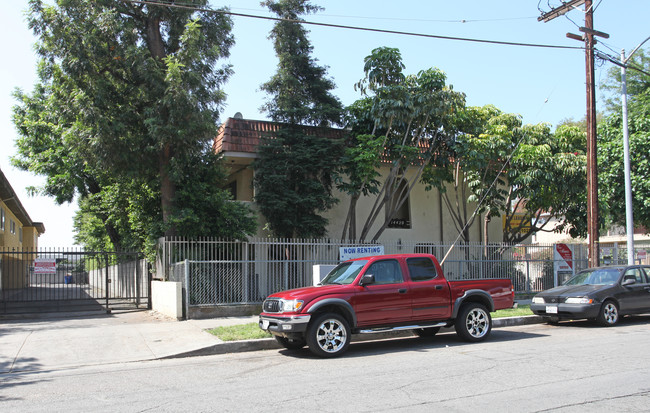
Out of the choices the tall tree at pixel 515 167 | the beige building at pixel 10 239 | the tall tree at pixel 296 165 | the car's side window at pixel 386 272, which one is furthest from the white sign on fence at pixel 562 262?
the beige building at pixel 10 239

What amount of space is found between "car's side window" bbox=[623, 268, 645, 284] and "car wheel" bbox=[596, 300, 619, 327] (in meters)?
0.99

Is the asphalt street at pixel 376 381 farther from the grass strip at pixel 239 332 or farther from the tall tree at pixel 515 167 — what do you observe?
the tall tree at pixel 515 167

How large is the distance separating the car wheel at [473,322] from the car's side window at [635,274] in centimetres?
510

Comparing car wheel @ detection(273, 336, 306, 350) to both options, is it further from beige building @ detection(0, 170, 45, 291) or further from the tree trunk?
beige building @ detection(0, 170, 45, 291)

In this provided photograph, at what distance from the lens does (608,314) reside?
12.6 metres

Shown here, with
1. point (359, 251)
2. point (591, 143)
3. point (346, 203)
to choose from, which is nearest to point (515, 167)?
point (591, 143)

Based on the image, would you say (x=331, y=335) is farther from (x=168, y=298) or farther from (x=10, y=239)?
(x=10, y=239)

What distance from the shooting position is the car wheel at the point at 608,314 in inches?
492

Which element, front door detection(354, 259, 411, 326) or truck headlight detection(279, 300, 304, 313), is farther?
front door detection(354, 259, 411, 326)

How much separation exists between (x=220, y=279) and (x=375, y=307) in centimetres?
648

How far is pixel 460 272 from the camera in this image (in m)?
18.1

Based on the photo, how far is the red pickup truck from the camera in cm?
898

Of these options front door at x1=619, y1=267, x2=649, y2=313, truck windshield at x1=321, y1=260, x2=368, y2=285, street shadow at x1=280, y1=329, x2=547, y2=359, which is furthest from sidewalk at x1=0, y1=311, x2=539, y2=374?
front door at x1=619, y1=267, x2=649, y2=313

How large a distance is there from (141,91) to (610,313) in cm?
1373
